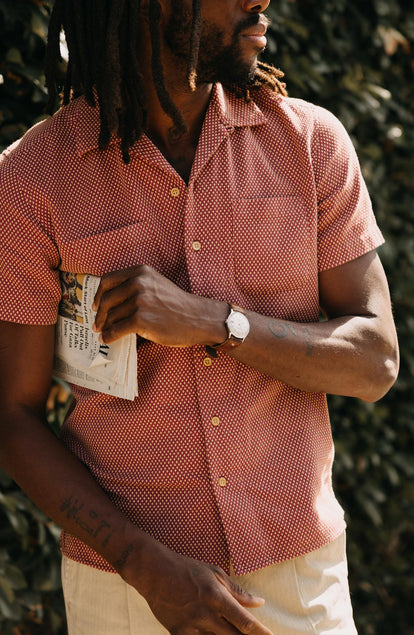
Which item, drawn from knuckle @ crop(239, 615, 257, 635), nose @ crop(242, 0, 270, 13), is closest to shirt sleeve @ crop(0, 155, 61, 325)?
nose @ crop(242, 0, 270, 13)

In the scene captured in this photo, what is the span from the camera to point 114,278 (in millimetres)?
1710

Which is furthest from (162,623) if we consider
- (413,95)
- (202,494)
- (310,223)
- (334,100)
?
(413,95)

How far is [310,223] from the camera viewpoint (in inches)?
72.4

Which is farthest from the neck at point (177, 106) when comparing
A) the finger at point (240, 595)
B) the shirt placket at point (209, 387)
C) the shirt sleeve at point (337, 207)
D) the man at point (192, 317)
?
the finger at point (240, 595)

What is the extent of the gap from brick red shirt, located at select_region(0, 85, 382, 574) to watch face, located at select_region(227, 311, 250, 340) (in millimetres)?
93

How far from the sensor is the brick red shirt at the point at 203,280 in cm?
176

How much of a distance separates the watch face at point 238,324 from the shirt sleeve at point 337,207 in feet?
0.90

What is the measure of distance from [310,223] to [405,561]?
2461 millimetres

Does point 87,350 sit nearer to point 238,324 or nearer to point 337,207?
point 238,324

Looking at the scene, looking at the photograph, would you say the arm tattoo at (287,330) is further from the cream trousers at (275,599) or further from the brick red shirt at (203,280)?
the cream trousers at (275,599)

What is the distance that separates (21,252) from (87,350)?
0.86ft

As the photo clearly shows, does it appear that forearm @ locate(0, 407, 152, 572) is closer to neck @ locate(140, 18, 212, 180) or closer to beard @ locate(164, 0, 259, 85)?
neck @ locate(140, 18, 212, 180)

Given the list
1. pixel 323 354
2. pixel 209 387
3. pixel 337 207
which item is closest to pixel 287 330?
pixel 323 354

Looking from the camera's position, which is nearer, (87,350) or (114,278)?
(114,278)
